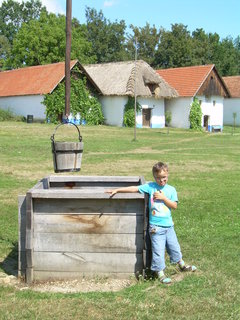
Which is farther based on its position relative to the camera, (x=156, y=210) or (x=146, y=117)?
(x=146, y=117)

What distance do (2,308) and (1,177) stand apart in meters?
8.59

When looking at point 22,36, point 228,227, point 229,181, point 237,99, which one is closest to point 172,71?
point 237,99

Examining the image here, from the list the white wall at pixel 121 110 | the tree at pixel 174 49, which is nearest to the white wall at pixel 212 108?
the white wall at pixel 121 110

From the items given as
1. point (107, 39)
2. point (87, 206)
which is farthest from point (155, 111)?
point (87, 206)

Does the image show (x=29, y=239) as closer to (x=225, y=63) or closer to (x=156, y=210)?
(x=156, y=210)

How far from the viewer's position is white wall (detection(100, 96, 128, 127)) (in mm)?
42344

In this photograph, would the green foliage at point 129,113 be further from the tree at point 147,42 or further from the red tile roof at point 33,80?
the tree at point 147,42

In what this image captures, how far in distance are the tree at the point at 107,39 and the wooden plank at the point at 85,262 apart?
68.8 metres

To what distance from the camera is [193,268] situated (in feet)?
17.0

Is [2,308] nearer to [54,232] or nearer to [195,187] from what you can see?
[54,232]

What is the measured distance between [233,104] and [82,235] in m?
56.2

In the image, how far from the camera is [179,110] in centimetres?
4594

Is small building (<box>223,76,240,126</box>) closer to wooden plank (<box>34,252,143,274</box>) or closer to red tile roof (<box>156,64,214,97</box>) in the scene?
red tile roof (<box>156,64,214,97</box>)

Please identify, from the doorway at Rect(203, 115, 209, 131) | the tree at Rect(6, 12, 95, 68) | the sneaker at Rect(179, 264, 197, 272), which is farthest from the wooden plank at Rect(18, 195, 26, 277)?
the tree at Rect(6, 12, 95, 68)
